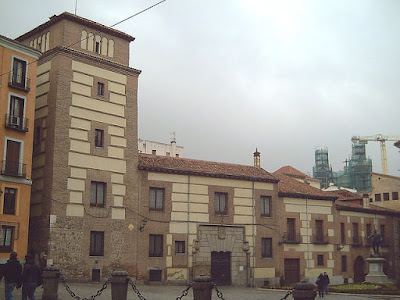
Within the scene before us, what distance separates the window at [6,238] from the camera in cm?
2709

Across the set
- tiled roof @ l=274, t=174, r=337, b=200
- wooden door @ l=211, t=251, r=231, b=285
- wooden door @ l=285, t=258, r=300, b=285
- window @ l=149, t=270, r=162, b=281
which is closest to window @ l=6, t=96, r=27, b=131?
window @ l=149, t=270, r=162, b=281

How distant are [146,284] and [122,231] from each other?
378 centimetres

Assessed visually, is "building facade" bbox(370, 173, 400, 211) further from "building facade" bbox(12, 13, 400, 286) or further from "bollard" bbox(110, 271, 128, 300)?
"bollard" bbox(110, 271, 128, 300)

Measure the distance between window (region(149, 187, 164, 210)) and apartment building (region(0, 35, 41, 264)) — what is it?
842 centimetres

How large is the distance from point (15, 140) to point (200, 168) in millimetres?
13664

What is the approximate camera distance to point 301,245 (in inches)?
1615

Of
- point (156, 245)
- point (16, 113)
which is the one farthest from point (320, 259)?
point (16, 113)

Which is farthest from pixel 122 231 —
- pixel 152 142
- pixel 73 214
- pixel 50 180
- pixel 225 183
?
pixel 152 142

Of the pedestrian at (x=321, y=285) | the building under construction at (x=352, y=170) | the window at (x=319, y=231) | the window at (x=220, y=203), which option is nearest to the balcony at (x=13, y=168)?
the window at (x=220, y=203)

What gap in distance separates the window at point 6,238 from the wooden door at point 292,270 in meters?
21.7

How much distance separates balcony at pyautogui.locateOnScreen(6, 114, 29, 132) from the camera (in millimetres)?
28406

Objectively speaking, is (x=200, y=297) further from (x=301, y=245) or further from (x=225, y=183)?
(x=301, y=245)

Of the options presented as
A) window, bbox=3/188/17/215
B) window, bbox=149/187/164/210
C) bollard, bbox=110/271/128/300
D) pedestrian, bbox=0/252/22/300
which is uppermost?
window, bbox=149/187/164/210

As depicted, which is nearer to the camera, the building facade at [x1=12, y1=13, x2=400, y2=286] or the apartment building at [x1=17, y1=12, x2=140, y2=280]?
the apartment building at [x1=17, y1=12, x2=140, y2=280]
